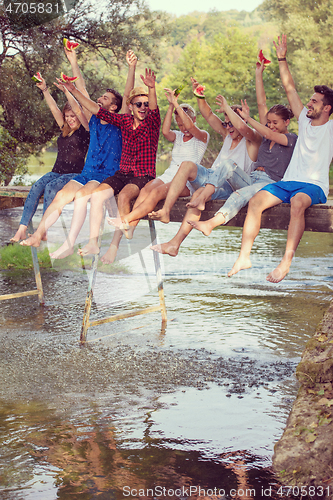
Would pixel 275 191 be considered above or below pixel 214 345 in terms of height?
above

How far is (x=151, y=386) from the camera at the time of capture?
5293 millimetres

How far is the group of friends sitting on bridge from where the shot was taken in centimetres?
548

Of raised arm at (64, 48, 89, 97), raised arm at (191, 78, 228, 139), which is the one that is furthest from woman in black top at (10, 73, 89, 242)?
raised arm at (191, 78, 228, 139)

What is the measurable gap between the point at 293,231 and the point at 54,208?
8.79 ft

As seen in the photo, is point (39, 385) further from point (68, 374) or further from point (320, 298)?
point (320, 298)

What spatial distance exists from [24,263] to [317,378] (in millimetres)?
7709

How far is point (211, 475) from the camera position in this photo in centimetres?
385

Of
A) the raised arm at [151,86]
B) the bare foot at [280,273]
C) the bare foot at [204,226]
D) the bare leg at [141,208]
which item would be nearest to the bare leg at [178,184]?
the bare leg at [141,208]

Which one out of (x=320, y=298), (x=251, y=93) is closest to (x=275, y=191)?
(x=320, y=298)

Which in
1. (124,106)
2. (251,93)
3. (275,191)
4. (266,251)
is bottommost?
(266,251)

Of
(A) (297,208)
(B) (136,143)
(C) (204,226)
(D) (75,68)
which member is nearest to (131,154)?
(B) (136,143)

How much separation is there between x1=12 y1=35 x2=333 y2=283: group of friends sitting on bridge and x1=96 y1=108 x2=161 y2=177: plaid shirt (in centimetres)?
1

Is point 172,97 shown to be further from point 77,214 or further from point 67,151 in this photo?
point 67,151

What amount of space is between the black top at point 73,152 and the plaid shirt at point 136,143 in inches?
31.7
